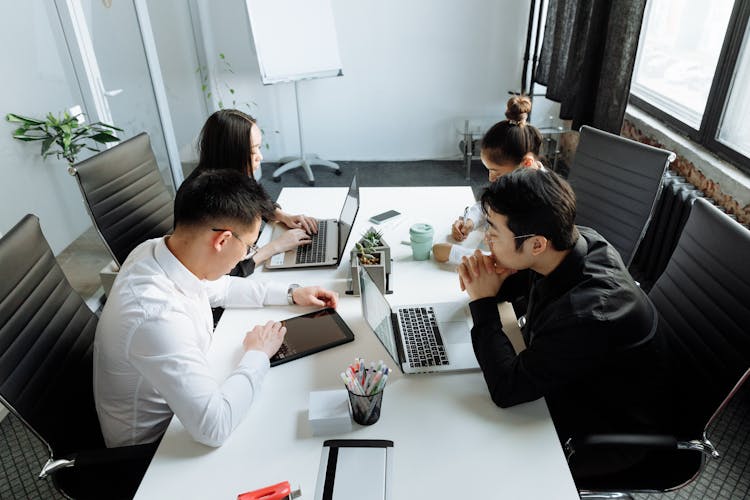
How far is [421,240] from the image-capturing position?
5.69 feet

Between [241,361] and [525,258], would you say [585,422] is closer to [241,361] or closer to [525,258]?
[525,258]

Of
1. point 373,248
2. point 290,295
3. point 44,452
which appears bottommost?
point 44,452

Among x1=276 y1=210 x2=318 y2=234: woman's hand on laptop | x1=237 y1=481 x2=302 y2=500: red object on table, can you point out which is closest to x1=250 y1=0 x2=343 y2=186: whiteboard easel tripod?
x1=276 y1=210 x2=318 y2=234: woman's hand on laptop

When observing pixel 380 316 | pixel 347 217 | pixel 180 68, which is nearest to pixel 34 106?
pixel 347 217

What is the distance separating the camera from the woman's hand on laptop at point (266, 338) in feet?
4.23

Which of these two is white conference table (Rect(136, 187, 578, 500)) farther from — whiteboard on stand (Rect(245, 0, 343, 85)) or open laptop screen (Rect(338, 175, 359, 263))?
whiteboard on stand (Rect(245, 0, 343, 85))

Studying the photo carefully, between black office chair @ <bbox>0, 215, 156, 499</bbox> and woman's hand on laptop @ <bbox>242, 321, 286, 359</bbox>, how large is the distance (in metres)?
0.32

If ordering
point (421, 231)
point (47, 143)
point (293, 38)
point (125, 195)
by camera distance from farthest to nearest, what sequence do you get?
1. point (293, 38)
2. point (47, 143)
3. point (125, 195)
4. point (421, 231)

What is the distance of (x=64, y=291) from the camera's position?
1.35m

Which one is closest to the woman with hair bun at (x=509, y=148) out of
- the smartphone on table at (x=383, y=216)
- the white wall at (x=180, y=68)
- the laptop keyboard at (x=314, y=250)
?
the smartphone on table at (x=383, y=216)

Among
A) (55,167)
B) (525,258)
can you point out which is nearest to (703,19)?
(525,258)

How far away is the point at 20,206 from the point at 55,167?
294 mm

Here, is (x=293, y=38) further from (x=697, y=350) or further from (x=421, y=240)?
(x=697, y=350)

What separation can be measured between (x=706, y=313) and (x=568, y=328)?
15.7 inches
